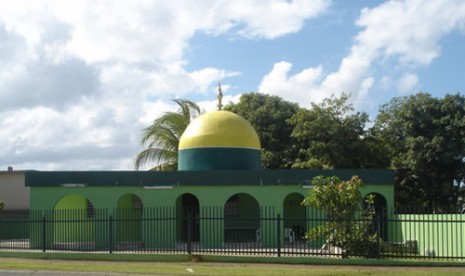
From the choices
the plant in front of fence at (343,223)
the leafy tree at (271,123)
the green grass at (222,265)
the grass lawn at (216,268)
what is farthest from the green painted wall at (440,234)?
the leafy tree at (271,123)

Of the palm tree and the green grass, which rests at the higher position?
the palm tree

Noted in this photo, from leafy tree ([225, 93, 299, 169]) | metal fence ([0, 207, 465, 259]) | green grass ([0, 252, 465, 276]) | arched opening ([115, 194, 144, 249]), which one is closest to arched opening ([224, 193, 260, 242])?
metal fence ([0, 207, 465, 259])

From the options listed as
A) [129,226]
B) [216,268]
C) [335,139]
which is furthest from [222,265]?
[335,139]

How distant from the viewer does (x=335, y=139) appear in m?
34.9

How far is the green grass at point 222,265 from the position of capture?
17.3 meters

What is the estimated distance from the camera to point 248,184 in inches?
1041

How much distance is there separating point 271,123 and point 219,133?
42.3ft

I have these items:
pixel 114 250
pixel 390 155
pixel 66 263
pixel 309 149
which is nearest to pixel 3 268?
pixel 66 263

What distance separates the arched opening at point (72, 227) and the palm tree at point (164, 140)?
6.81m

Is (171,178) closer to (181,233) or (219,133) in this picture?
(181,233)

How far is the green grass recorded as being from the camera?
17.3 meters

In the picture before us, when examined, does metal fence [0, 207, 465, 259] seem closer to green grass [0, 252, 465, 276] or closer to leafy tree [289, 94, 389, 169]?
green grass [0, 252, 465, 276]

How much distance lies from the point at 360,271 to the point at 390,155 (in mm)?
20107

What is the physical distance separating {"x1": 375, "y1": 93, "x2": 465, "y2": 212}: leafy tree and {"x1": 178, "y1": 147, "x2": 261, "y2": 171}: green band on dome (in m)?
11.1
